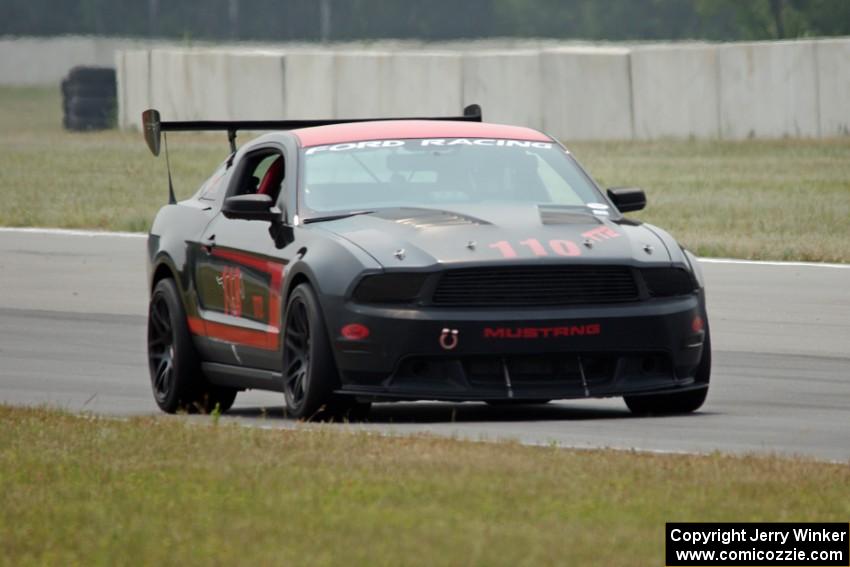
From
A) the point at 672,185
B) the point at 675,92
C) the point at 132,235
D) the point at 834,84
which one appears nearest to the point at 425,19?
the point at 675,92

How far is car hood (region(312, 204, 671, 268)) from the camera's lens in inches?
380

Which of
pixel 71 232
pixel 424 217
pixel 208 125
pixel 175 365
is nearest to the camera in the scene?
pixel 424 217

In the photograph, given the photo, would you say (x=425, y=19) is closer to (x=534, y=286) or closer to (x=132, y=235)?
(x=132, y=235)

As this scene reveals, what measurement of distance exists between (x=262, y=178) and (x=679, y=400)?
2666 mm

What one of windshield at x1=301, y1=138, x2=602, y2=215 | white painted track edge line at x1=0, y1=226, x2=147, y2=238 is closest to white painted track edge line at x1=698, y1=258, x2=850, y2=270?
white painted track edge line at x1=0, y1=226, x2=147, y2=238

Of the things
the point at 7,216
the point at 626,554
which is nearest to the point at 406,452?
the point at 626,554

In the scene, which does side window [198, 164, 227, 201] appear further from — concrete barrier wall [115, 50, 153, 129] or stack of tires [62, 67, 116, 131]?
stack of tires [62, 67, 116, 131]

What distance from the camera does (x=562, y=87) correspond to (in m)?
36.8

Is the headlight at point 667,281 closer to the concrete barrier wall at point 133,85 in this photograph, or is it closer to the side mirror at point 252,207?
the side mirror at point 252,207

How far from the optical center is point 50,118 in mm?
→ 54062

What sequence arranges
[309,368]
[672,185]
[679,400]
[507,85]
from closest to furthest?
[309,368]
[679,400]
[672,185]
[507,85]

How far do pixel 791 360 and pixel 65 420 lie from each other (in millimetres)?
5404

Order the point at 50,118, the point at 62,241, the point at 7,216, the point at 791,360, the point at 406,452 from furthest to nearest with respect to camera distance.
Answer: the point at 50,118 → the point at 7,216 → the point at 62,241 → the point at 791,360 → the point at 406,452

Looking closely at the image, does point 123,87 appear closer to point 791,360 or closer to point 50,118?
point 50,118
